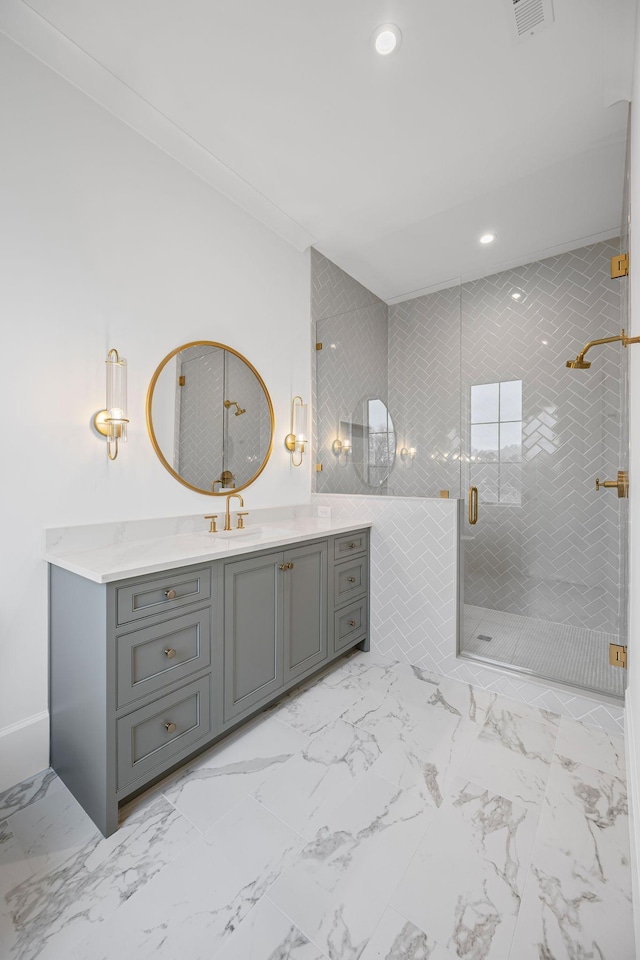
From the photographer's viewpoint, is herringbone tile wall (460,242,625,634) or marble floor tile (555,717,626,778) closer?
marble floor tile (555,717,626,778)

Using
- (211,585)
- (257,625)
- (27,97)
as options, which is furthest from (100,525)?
(27,97)

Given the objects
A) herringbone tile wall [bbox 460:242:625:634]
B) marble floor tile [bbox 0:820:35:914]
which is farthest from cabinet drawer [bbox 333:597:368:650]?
marble floor tile [bbox 0:820:35:914]

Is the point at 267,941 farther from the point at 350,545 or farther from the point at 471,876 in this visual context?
the point at 350,545

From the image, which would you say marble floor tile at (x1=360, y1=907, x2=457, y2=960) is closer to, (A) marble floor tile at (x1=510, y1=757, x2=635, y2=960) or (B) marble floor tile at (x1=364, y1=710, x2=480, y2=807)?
(A) marble floor tile at (x1=510, y1=757, x2=635, y2=960)

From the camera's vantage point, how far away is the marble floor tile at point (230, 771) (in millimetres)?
1515

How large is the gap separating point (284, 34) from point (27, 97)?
1120mm

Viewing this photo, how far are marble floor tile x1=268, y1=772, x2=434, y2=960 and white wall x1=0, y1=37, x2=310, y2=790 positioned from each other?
1.22 m

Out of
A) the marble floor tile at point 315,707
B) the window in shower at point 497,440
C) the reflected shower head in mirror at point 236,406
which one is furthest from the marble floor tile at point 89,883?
the window in shower at point 497,440

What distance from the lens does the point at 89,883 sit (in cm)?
123

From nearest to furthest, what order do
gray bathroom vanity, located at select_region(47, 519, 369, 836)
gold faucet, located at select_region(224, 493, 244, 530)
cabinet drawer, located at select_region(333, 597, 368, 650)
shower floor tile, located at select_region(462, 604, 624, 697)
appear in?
gray bathroom vanity, located at select_region(47, 519, 369, 836) < shower floor tile, located at select_region(462, 604, 624, 697) < gold faucet, located at select_region(224, 493, 244, 530) < cabinet drawer, located at select_region(333, 597, 368, 650)

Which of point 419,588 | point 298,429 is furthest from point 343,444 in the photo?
point 419,588

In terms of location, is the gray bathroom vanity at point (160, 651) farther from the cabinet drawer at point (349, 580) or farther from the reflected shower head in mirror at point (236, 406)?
the reflected shower head in mirror at point (236, 406)

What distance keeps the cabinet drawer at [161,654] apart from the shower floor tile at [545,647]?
1.74 m

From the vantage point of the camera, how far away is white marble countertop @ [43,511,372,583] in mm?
1467
